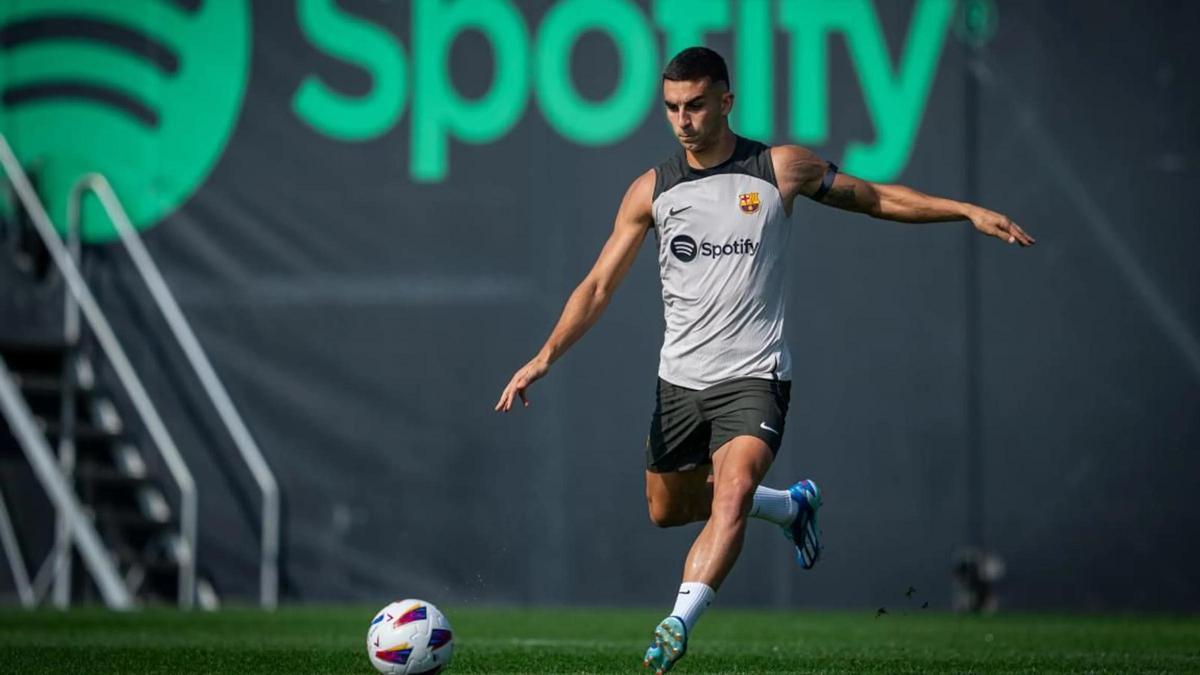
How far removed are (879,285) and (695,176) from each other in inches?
240

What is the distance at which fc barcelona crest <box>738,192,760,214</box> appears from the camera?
730 cm

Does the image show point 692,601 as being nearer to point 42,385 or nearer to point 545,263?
point 545,263

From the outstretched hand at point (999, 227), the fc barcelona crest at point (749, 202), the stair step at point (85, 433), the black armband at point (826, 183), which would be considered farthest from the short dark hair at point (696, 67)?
the stair step at point (85, 433)

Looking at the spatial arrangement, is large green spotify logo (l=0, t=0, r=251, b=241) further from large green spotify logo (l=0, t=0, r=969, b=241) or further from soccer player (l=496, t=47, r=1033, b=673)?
soccer player (l=496, t=47, r=1033, b=673)

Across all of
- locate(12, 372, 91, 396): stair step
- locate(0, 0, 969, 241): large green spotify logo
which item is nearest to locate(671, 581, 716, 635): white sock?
locate(0, 0, 969, 241): large green spotify logo

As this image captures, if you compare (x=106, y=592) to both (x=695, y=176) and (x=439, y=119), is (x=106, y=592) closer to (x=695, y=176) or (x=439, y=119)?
(x=439, y=119)

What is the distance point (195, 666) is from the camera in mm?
7578

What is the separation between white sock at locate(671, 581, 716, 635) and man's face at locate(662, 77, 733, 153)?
184 cm

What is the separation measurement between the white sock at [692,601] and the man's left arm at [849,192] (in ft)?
5.77

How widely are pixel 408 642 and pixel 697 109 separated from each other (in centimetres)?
243

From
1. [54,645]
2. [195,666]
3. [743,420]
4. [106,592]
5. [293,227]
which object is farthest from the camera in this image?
[293,227]

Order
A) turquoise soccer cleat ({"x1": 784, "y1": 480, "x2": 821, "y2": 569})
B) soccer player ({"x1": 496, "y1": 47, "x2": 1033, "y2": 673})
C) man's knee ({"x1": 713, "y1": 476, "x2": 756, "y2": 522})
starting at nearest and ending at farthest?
man's knee ({"x1": 713, "y1": 476, "x2": 756, "y2": 522}) → soccer player ({"x1": 496, "y1": 47, "x2": 1033, "y2": 673}) → turquoise soccer cleat ({"x1": 784, "y1": 480, "x2": 821, "y2": 569})

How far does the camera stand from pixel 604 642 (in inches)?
377

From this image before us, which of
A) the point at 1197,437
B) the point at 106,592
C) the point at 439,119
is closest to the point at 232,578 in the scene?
the point at 106,592
